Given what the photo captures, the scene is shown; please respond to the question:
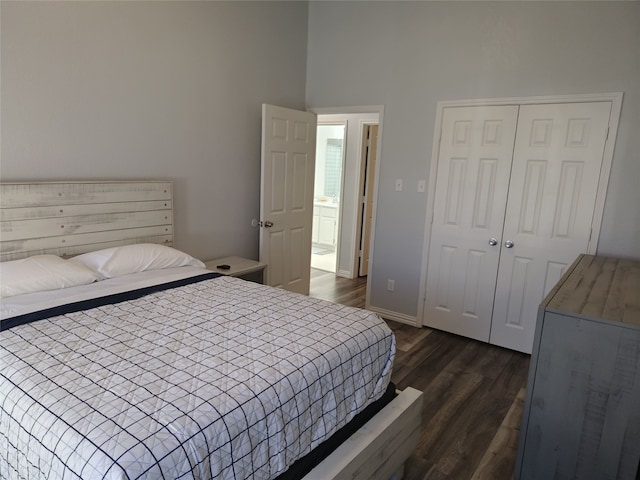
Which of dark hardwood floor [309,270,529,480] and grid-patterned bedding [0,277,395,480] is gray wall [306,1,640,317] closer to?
dark hardwood floor [309,270,529,480]

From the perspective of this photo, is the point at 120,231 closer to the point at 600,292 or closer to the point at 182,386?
the point at 182,386

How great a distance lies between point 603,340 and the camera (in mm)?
1732

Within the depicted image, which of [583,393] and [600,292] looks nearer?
[583,393]

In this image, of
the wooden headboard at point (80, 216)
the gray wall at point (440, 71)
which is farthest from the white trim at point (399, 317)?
the wooden headboard at point (80, 216)

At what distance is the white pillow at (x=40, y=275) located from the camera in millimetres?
2066

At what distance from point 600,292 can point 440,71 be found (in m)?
2.27

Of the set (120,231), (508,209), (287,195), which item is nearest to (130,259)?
(120,231)

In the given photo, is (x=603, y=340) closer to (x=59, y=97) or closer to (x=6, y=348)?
(x=6, y=348)

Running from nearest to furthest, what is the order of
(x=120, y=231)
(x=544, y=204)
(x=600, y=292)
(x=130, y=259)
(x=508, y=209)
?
1. (x=600, y=292)
2. (x=130, y=259)
3. (x=120, y=231)
4. (x=544, y=204)
5. (x=508, y=209)

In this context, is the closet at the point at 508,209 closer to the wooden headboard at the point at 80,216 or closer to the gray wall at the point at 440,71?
the gray wall at the point at 440,71

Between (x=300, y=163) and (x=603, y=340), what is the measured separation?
3.00m

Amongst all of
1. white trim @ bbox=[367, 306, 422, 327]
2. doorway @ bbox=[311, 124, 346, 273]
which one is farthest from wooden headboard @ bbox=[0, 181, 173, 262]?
doorway @ bbox=[311, 124, 346, 273]

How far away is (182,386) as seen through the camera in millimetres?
1357

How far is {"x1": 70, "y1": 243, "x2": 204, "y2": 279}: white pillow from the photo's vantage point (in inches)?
98.1
